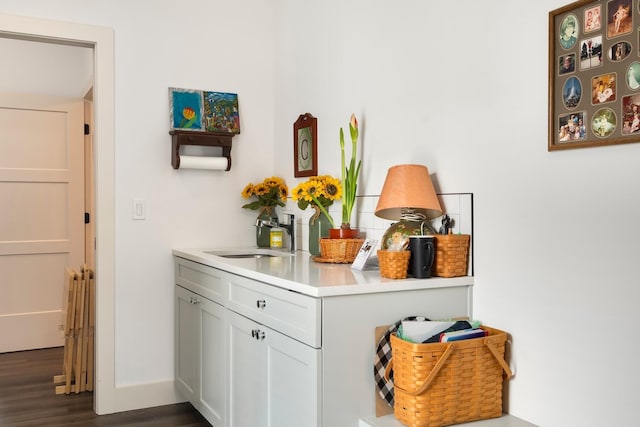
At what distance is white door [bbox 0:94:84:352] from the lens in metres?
4.54

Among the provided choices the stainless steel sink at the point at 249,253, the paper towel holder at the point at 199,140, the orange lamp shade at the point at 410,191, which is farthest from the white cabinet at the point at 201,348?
the orange lamp shade at the point at 410,191

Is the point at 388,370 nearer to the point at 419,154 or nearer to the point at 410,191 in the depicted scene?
the point at 410,191

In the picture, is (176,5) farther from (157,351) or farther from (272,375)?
(272,375)

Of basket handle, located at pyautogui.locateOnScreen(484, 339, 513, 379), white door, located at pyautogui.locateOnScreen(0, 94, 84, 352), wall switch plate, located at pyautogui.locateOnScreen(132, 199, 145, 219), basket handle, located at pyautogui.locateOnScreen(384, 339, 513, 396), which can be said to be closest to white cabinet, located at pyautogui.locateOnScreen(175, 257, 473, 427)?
basket handle, located at pyautogui.locateOnScreen(384, 339, 513, 396)

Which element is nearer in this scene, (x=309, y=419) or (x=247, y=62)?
(x=309, y=419)

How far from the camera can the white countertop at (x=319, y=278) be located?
1900mm

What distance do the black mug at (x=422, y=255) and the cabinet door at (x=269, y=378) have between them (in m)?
0.46

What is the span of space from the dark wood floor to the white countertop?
93cm

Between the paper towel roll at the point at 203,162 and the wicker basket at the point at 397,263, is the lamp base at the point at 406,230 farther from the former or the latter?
the paper towel roll at the point at 203,162

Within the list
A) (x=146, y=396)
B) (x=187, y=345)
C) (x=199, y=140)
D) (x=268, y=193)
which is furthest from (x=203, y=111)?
(x=146, y=396)

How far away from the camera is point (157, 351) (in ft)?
11.0

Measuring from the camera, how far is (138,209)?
3295 mm

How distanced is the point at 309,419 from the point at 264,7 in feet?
8.49

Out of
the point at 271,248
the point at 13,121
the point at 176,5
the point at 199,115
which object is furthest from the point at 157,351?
the point at 13,121
